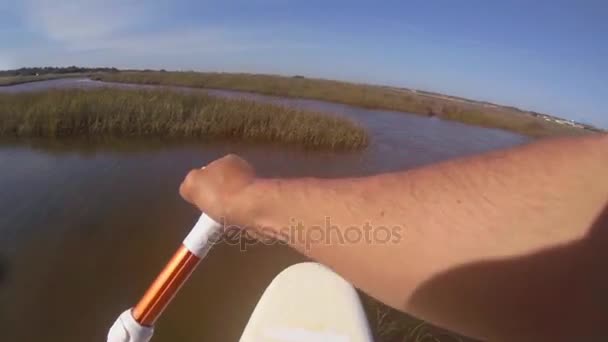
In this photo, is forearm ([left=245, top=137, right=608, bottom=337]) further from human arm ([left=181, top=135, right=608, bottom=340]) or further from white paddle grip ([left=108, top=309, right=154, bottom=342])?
white paddle grip ([left=108, top=309, right=154, bottom=342])

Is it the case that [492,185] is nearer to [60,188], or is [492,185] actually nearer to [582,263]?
[582,263]

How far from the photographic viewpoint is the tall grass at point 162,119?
28.2 feet

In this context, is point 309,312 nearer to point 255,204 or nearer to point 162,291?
point 162,291

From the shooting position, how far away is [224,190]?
728 mm

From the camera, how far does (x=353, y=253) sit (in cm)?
59

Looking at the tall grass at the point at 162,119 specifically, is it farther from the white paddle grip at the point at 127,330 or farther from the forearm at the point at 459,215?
the forearm at the point at 459,215

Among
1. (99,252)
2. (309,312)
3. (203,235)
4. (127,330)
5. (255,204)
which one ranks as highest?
(255,204)

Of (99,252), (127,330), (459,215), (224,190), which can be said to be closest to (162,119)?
(99,252)

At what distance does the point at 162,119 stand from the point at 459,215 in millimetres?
9709

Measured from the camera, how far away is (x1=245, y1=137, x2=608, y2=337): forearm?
51 centimetres

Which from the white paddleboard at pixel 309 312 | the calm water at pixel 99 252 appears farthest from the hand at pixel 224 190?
the white paddleboard at pixel 309 312

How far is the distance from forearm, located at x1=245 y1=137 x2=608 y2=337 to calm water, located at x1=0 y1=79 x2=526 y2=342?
102 centimetres

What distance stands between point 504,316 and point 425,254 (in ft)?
0.45

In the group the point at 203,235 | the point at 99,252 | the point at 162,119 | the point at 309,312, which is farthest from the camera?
the point at 162,119
